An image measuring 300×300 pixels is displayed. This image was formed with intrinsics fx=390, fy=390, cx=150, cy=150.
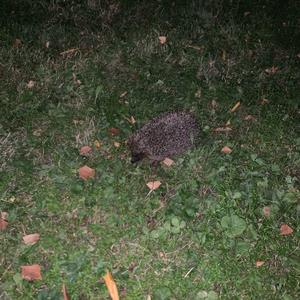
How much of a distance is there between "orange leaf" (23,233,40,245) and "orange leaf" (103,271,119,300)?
76 centimetres

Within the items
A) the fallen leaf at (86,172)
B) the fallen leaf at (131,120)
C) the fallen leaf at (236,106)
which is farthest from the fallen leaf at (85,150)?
the fallen leaf at (236,106)

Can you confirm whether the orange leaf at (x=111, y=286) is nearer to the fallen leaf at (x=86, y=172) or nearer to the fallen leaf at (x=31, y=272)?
the fallen leaf at (x=31, y=272)

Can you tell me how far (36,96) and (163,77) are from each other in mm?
1706

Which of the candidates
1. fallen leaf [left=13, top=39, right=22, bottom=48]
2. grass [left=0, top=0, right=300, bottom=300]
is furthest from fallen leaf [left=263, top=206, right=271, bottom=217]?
fallen leaf [left=13, top=39, right=22, bottom=48]

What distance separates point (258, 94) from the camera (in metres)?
5.12

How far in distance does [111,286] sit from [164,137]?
5.53 feet

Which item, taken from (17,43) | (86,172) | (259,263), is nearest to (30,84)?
(17,43)

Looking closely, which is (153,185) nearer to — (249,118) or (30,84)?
(249,118)

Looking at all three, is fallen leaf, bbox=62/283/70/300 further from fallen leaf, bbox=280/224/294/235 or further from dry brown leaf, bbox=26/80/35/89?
dry brown leaf, bbox=26/80/35/89

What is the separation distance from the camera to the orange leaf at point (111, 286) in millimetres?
3320

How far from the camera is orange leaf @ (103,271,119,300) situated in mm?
3320

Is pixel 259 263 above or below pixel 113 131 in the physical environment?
below

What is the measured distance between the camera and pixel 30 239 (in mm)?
3646

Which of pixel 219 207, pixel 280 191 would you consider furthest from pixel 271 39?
pixel 219 207
